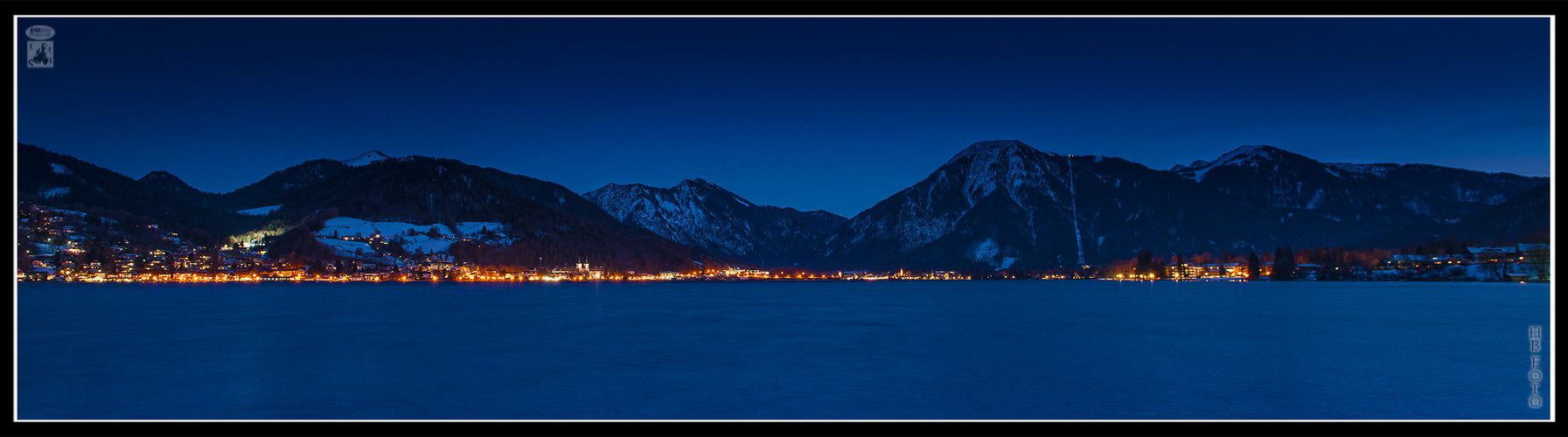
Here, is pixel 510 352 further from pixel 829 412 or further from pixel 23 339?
pixel 23 339

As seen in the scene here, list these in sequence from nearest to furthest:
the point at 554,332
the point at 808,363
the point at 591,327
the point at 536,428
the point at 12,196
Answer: the point at 12,196 → the point at 536,428 → the point at 808,363 → the point at 554,332 → the point at 591,327

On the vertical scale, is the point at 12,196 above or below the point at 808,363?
above

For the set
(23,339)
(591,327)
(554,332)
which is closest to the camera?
(23,339)

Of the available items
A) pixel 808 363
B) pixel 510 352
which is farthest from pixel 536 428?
pixel 510 352

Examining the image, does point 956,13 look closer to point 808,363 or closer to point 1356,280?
point 808,363

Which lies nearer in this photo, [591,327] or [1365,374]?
[1365,374]

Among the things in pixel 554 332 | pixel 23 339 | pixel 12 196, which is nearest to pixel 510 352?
pixel 554 332

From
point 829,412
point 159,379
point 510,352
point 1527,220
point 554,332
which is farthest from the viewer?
point 1527,220

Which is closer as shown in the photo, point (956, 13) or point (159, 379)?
point (956, 13)

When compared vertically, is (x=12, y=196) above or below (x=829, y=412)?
above
